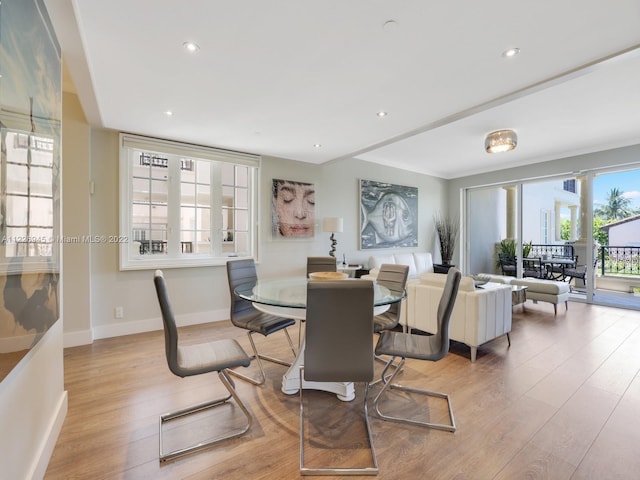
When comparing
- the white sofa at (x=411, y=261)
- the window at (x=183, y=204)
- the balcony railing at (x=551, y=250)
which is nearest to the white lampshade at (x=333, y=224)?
the white sofa at (x=411, y=261)

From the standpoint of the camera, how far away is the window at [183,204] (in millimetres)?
3615

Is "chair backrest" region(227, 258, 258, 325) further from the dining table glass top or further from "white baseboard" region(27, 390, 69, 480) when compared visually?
"white baseboard" region(27, 390, 69, 480)

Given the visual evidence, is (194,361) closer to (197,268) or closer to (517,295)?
(197,268)

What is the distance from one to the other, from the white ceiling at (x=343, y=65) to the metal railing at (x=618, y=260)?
256 cm

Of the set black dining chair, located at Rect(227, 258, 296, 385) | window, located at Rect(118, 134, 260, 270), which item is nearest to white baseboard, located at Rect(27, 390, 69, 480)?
black dining chair, located at Rect(227, 258, 296, 385)

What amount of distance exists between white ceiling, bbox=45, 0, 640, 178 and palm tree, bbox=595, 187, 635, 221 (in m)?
1.64

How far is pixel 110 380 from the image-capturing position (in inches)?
95.3

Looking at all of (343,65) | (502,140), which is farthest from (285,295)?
(502,140)

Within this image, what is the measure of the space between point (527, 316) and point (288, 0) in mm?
4849

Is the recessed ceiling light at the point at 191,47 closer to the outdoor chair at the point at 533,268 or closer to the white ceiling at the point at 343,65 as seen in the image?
the white ceiling at the point at 343,65

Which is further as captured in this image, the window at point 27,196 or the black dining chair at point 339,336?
the black dining chair at point 339,336

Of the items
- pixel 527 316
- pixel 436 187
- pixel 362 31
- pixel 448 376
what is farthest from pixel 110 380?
pixel 436 187

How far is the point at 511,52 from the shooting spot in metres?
2.05

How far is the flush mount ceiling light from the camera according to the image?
385 centimetres
